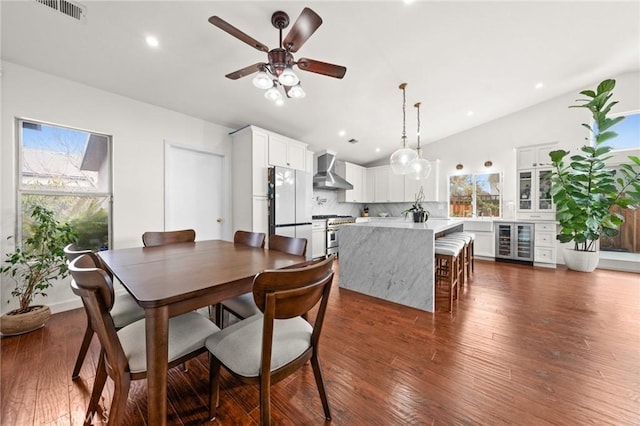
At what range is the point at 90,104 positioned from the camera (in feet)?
8.66

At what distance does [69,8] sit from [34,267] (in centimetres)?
228

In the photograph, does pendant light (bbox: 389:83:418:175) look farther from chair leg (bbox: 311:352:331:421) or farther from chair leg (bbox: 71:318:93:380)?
chair leg (bbox: 71:318:93:380)

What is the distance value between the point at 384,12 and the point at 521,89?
3331 millimetres

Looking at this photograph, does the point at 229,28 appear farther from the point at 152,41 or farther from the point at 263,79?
the point at 152,41

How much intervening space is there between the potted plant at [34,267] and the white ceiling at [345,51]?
1601mm

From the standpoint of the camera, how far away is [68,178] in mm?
2605

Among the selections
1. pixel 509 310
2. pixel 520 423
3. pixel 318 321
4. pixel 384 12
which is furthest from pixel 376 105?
pixel 520 423

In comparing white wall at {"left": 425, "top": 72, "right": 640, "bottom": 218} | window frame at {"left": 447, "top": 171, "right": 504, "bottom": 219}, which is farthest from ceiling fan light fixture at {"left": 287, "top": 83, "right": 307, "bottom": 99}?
window frame at {"left": 447, "top": 171, "right": 504, "bottom": 219}

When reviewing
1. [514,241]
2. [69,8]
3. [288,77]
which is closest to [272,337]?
[288,77]

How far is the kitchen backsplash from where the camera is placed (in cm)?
577

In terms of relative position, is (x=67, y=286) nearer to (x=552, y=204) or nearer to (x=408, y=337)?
(x=408, y=337)

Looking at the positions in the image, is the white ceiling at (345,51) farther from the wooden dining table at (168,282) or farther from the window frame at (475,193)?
the wooden dining table at (168,282)

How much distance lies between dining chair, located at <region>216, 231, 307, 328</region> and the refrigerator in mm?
1874

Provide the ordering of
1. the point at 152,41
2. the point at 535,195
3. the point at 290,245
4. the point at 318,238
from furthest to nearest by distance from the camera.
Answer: the point at 318,238 < the point at 535,195 < the point at 152,41 < the point at 290,245
